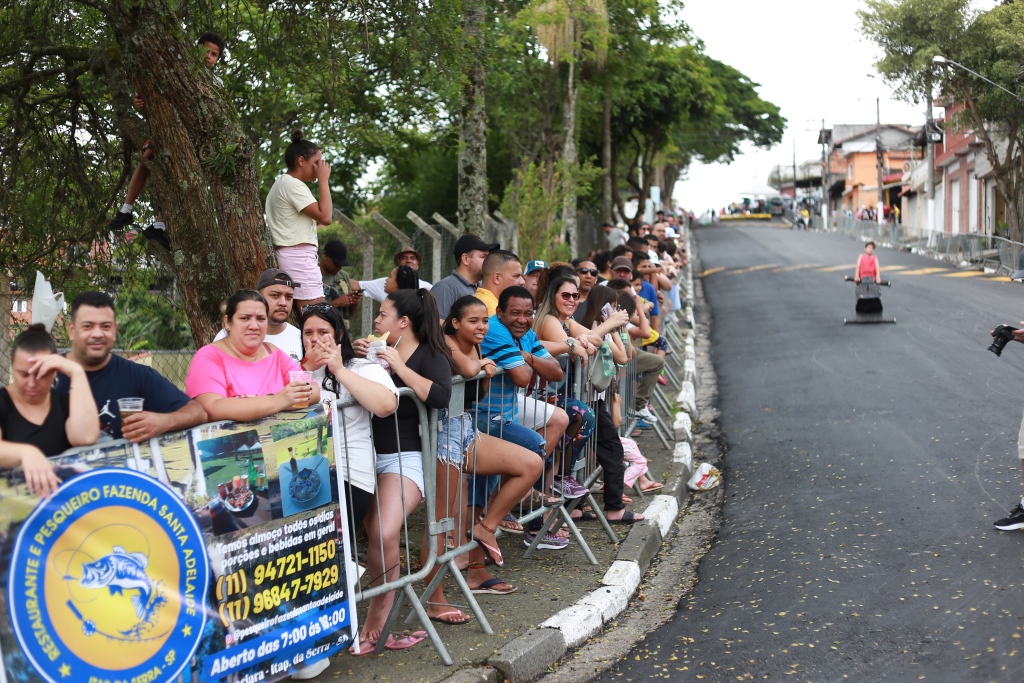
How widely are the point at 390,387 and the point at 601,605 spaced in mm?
1927

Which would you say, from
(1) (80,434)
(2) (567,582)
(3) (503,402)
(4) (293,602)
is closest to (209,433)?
(1) (80,434)

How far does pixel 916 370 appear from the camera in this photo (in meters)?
14.2

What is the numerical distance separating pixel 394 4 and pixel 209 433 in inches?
221

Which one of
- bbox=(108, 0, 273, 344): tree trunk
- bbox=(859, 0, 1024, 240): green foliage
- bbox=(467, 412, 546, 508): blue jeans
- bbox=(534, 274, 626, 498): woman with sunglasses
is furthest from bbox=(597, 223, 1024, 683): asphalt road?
bbox=(859, 0, 1024, 240): green foliage

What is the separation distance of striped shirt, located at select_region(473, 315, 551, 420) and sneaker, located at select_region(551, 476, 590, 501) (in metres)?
0.90

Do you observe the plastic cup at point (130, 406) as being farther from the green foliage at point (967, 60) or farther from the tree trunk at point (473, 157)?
the green foliage at point (967, 60)

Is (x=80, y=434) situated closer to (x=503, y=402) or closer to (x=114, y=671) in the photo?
(x=114, y=671)

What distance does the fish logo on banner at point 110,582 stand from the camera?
11.8 feet

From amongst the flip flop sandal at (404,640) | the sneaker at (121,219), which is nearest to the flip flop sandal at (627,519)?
the flip flop sandal at (404,640)

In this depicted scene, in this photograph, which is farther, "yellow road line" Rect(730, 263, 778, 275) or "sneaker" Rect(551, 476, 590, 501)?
"yellow road line" Rect(730, 263, 778, 275)

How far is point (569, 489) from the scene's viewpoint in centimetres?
731

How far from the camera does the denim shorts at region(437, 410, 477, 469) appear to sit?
5781 millimetres

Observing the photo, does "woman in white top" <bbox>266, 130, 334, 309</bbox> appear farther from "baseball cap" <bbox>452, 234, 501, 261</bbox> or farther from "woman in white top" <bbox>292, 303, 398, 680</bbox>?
"woman in white top" <bbox>292, 303, 398, 680</bbox>

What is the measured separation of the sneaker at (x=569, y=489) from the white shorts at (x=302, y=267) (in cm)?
207
